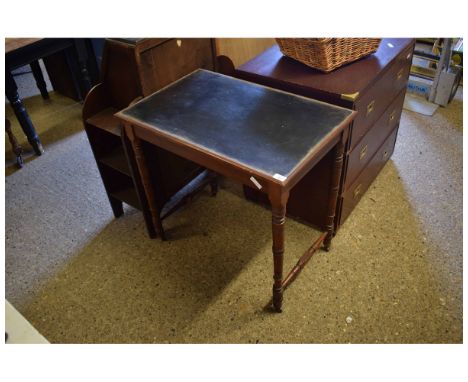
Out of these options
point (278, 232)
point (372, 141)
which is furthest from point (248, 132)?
point (372, 141)

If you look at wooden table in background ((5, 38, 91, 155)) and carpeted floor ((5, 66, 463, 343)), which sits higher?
wooden table in background ((5, 38, 91, 155))

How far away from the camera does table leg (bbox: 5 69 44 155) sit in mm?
2139

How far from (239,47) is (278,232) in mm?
1430

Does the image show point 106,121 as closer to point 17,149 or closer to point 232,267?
point 232,267

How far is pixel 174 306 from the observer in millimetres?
1634

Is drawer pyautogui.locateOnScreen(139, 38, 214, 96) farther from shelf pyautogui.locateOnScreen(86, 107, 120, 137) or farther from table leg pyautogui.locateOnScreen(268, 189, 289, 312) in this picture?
table leg pyautogui.locateOnScreen(268, 189, 289, 312)

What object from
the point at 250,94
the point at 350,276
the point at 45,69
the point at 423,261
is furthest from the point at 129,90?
the point at 45,69

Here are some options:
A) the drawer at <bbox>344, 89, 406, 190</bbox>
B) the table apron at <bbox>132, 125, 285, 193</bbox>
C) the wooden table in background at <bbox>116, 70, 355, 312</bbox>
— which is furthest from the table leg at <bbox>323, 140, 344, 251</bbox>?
the table apron at <bbox>132, 125, 285, 193</bbox>

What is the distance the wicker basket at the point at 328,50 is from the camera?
1521 mm

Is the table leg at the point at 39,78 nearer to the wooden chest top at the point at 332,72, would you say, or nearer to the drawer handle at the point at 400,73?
the wooden chest top at the point at 332,72

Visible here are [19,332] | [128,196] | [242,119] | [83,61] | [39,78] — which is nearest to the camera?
[19,332]

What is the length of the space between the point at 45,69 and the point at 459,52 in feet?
8.88

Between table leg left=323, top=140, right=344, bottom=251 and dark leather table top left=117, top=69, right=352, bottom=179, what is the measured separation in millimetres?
144

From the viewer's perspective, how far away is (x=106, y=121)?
169 centimetres
